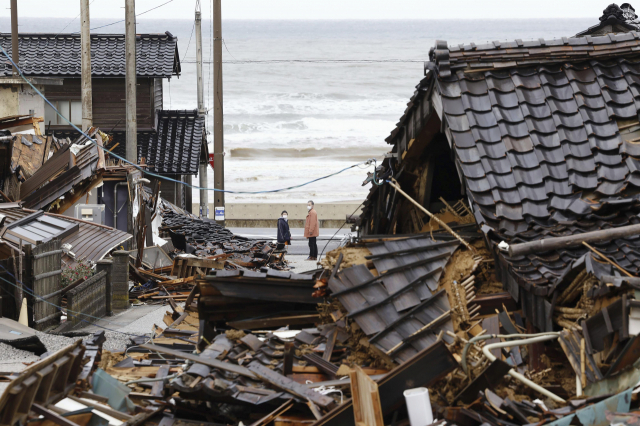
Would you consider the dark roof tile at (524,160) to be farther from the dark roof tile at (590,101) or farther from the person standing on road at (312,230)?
the person standing on road at (312,230)

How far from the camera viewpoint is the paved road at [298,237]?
1072 inches

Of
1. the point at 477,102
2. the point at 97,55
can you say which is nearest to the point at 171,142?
the point at 97,55

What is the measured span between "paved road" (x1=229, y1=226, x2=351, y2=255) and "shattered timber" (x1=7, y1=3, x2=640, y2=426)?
17381mm

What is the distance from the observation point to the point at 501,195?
698cm

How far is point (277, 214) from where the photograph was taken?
3575 centimetres

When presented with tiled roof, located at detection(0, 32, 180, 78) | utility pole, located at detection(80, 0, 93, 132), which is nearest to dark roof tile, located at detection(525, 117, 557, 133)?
utility pole, located at detection(80, 0, 93, 132)

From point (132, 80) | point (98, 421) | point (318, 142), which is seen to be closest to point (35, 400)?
point (98, 421)

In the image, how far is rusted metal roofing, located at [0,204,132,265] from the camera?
1485cm

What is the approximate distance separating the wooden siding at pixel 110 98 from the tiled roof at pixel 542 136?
24.5 m

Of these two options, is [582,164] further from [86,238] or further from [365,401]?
[86,238]

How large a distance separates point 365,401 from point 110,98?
28.9 meters

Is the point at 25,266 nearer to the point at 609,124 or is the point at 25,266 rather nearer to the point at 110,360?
the point at 110,360

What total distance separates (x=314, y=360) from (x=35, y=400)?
2523 mm

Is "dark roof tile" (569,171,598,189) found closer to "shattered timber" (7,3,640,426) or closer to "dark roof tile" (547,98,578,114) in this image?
"shattered timber" (7,3,640,426)
